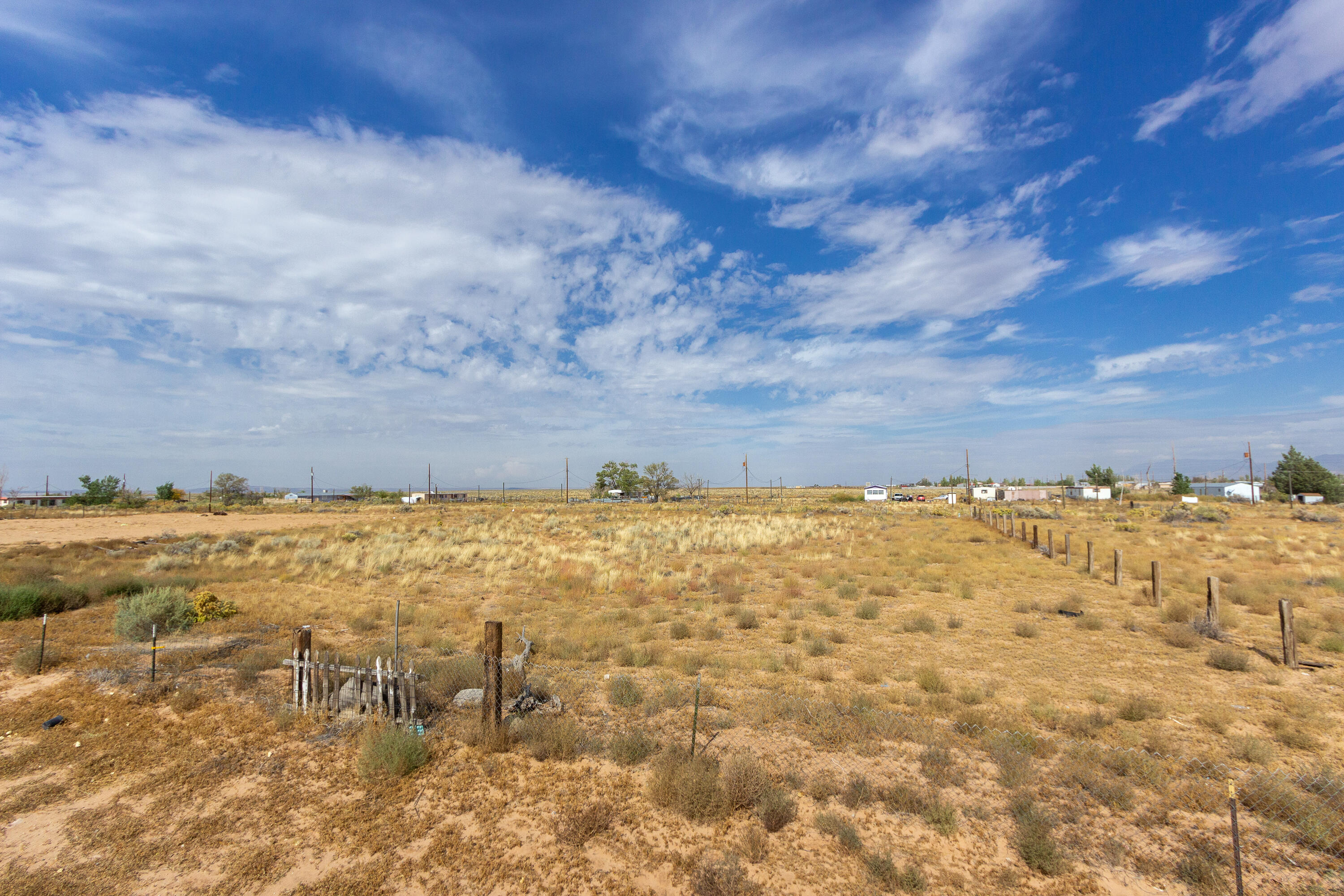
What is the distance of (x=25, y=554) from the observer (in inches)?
904

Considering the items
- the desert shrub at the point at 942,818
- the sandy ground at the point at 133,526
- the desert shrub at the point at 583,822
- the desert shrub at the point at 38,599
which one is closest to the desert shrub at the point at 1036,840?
the desert shrub at the point at 942,818

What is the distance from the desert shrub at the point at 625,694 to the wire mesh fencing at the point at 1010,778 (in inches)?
1.0

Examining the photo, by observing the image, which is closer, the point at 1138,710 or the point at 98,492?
the point at 1138,710

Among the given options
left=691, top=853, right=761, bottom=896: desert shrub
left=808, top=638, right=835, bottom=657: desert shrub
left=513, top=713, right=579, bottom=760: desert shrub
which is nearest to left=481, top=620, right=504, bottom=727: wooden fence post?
left=513, top=713, right=579, bottom=760: desert shrub

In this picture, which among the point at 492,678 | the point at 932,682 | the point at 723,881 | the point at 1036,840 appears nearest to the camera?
the point at 723,881

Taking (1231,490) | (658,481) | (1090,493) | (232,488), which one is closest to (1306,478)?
(1231,490)

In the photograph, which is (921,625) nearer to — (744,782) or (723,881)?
(744,782)

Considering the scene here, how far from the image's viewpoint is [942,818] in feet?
19.0

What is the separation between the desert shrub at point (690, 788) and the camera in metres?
5.91

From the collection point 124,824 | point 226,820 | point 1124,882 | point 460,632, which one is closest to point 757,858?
point 1124,882

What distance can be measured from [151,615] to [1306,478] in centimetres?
9838

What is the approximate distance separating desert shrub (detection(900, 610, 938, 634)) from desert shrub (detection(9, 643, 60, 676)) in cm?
1715

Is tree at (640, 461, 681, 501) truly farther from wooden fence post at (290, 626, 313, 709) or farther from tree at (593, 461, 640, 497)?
wooden fence post at (290, 626, 313, 709)

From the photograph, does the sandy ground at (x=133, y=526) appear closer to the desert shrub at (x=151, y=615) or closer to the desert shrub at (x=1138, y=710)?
the desert shrub at (x=151, y=615)
